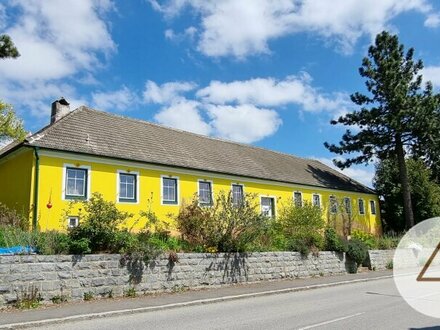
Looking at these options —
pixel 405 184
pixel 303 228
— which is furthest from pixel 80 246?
pixel 405 184

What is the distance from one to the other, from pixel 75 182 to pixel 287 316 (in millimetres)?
14329

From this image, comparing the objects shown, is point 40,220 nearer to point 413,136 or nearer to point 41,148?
point 41,148

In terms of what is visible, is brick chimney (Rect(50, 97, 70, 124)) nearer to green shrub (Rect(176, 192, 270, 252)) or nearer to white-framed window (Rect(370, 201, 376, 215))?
green shrub (Rect(176, 192, 270, 252))

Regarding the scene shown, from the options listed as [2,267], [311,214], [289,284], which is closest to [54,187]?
[2,267]

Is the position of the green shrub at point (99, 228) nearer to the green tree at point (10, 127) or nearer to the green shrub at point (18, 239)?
the green shrub at point (18, 239)

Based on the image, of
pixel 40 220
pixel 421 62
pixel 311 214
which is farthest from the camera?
pixel 421 62

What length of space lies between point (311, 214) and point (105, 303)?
46.8ft

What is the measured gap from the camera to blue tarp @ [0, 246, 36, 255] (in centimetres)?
1145

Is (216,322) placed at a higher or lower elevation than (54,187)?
lower

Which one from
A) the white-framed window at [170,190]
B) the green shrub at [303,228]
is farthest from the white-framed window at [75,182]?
the green shrub at [303,228]

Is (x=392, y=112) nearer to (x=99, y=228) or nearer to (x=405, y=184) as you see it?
(x=405, y=184)

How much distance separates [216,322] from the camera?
9102 mm

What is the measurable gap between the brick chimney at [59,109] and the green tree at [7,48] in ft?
28.0

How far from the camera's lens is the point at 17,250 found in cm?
1170
